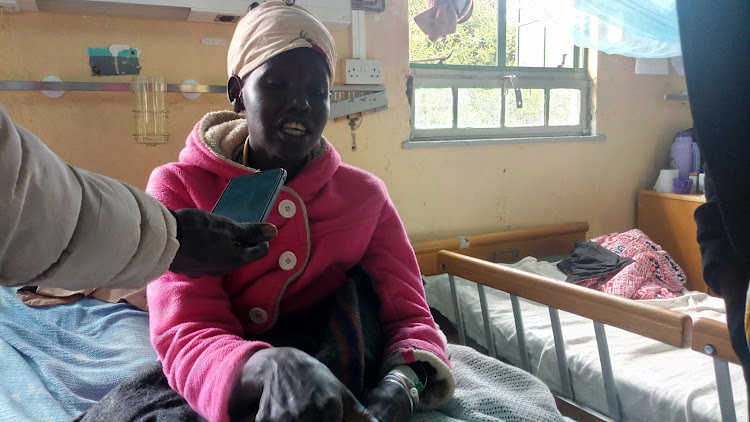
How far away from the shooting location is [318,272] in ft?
3.20

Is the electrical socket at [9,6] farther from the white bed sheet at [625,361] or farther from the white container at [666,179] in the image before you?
the white container at [666,179]

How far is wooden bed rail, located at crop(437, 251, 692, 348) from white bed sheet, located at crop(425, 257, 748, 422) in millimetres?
268

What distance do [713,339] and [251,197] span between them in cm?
90

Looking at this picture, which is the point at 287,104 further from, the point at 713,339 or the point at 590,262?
the point at 590,262

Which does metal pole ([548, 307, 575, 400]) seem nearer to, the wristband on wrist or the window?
the wristband on wrist

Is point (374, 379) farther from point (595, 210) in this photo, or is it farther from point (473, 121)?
point (595, 210)

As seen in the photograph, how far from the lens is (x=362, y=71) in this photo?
6.37ft

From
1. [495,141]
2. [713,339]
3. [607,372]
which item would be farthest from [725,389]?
[495,141]

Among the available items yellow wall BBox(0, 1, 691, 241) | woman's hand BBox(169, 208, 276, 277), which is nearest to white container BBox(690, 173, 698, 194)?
yellow wall BBox(0, 1, 691, 241)

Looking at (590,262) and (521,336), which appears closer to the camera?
(521,336)

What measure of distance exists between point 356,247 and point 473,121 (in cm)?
153

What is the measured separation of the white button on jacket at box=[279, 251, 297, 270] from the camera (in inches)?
36.4

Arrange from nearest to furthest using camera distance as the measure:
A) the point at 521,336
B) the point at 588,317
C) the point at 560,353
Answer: the point at 588,317, the point at 560,353, the point at 521,336

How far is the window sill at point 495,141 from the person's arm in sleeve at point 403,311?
1.07 meters
